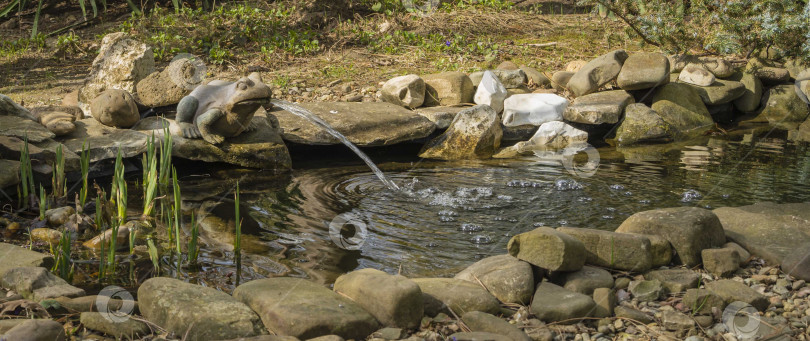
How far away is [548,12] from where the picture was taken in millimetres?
12562

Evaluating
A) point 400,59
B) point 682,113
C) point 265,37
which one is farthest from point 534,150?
point 265,37

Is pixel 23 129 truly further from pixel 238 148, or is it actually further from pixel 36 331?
pixel 36 331

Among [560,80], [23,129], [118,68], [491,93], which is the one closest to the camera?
[23,129]

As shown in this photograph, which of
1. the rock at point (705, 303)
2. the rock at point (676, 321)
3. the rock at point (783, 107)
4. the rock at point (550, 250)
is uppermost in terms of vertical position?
the rock at point (550, 250)

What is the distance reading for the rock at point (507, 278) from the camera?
3.34m

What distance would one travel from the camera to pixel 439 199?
210 inches

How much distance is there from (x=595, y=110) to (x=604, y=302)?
4.80 m

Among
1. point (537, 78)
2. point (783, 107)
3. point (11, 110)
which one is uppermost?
point (11, 110)

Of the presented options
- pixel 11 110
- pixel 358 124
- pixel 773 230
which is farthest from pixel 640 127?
pixel 11 110

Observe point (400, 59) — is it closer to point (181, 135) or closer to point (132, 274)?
point (181, 135)

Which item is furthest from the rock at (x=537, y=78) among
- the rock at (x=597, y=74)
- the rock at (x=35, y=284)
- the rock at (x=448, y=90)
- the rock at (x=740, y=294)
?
the rock at (x=35, y=284)

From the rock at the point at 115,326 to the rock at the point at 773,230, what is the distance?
10.1 ft

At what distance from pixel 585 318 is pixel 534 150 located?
13.9 ft

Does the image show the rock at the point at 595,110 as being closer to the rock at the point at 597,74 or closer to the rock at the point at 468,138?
the rock at the point at 597,74
